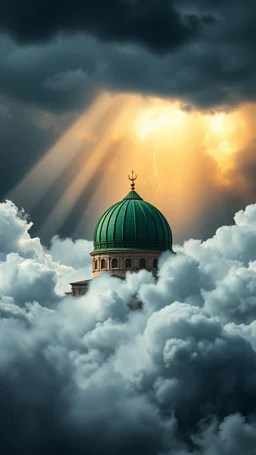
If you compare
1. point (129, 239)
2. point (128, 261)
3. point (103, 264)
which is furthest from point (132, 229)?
point (103, 264)

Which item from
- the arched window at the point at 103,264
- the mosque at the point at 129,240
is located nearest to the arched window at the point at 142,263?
the mosque at the point at 129,240

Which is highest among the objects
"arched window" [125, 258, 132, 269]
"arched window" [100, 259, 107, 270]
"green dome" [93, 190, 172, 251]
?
"green dome" [93, 190, 172, 251]

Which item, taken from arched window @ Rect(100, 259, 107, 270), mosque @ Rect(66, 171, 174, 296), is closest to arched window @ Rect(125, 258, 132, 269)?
mosque @ Rect(66, 171, 174, 296)

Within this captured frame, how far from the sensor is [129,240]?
12300 centimetres

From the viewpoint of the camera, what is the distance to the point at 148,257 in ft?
403

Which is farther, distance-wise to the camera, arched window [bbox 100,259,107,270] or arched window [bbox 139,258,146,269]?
arched window [bbox 100,259,107,270]

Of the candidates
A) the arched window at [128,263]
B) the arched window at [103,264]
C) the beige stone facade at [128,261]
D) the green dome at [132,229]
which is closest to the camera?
the beige stone facade at [128,261]

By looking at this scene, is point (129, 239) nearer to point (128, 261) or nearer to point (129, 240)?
point (129, 240)

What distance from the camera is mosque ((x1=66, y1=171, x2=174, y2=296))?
12250cm

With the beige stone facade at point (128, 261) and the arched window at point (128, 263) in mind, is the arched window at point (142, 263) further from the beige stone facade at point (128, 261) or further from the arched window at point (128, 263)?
the arched window at point (128, 263)

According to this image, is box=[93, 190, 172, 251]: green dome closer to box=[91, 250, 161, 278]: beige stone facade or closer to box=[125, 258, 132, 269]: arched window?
box=[91, 250, 161, 278]: beige stone facade

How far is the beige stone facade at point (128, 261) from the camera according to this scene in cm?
12225

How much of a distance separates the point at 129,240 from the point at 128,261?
1.95 metres

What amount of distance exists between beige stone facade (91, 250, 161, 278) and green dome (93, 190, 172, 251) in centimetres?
53
